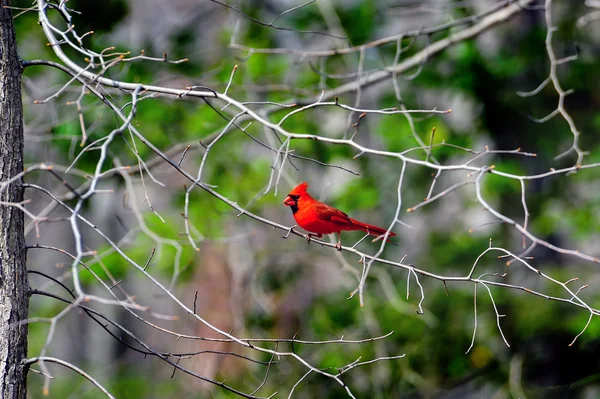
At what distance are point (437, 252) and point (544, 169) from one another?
1.60 m

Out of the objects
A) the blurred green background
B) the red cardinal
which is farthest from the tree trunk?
the blurred green background

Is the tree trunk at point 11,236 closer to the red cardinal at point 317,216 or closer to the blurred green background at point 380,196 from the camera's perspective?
the red cardinal at point 317,216

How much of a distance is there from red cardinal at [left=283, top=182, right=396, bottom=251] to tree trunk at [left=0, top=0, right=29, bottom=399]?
47.4 inches

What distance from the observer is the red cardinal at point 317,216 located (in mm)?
3197

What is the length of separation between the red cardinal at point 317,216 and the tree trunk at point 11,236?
3.95ft

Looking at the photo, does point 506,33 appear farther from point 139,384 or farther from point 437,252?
point 139,384

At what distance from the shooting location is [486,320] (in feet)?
23.4

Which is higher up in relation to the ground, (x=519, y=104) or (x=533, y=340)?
(x=519, y=104)

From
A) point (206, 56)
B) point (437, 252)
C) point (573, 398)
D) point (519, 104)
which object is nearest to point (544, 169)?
point (519, 104)

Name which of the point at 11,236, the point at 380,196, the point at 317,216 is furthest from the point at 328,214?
the point at 380,196

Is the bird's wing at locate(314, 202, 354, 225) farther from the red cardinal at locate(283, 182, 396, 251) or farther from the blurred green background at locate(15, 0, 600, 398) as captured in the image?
the blurred green background at locate(15, 0, 600, 398)

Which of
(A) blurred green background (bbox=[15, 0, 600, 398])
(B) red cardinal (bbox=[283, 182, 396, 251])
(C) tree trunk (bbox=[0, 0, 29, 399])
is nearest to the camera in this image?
(C) tree trunk (bbox=[0, 0, 29, 399])

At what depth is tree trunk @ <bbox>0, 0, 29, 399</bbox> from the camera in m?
2.43

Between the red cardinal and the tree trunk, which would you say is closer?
the tree trunk
